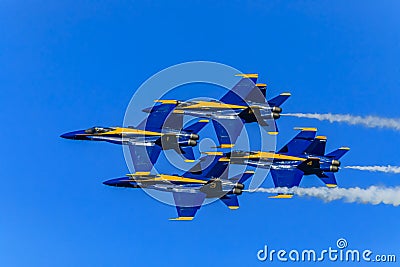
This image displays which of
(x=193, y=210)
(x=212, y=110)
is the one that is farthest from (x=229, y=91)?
(x=193, y=210)

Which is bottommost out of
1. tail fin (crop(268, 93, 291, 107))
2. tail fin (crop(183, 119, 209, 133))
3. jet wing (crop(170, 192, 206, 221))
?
jet wing (crop(170, 192, 206, 221))

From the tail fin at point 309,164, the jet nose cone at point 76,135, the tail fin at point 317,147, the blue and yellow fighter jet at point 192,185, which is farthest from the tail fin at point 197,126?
the tail fin at point 317,147

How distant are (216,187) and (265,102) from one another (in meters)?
7.89

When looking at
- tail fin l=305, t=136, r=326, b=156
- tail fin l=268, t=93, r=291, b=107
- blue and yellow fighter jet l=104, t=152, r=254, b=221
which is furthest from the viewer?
tail fin l=305, t=136, r=326, b=156

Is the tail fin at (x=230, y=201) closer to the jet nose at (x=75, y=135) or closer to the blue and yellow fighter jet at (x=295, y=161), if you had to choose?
the blue and yellow fighter jet at (x=295, y=161)

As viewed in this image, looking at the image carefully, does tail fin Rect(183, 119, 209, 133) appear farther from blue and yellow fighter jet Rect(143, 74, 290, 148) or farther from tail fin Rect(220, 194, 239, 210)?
tail fin Rect(220, 194, 239, 210)

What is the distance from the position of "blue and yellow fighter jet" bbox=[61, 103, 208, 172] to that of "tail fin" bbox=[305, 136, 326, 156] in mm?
9299

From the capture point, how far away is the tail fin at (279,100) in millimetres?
100625

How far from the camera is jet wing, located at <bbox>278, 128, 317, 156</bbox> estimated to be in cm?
10356

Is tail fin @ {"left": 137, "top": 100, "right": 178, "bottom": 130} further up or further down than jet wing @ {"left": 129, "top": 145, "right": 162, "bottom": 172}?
further up

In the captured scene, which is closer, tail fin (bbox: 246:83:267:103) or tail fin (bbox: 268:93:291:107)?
tail fin (bbox: 268:93:291:107)

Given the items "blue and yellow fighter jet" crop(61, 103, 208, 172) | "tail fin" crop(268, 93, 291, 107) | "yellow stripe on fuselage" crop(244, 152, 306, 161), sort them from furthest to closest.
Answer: "yellow stripe on fuselage" crop(244, 152, 306, 161)
"tail fin" crop(268, 93, 291, 107)
"blue and yellow fighter jet" crop(61, 103, 208, 172)

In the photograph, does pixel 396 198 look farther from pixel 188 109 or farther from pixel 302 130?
pixel 188 109

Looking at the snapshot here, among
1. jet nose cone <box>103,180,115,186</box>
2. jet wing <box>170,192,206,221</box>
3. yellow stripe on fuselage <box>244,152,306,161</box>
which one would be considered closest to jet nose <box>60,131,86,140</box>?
jet nose cone <box>103,180,115,186</box>
